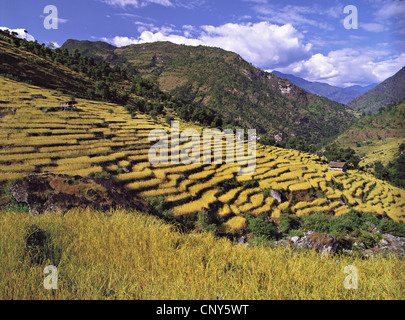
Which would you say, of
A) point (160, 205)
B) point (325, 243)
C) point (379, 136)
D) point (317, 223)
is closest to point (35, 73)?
point (160, 205)

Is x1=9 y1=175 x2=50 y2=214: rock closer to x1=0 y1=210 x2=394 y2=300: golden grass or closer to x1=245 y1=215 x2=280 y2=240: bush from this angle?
x1=0 y1=210 x2=394 y2=300: golden grass

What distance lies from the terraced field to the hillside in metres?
113

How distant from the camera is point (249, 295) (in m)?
2.19

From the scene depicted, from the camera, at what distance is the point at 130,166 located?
18562mm

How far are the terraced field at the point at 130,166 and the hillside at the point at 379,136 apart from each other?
371 feet

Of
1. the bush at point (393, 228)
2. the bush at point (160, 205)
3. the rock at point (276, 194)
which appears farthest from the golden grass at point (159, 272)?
the bush at point (393, 228)

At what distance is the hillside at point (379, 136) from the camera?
387 feet

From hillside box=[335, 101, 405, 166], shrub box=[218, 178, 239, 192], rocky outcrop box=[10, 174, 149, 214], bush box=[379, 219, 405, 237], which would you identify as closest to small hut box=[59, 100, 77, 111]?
rocky outcrop box=[10, 174, 149, 214]

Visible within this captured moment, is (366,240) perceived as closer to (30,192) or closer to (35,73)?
(30,192)

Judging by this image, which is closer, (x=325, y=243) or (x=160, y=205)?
(x=325, y=243)

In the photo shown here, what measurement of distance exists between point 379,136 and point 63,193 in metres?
197
